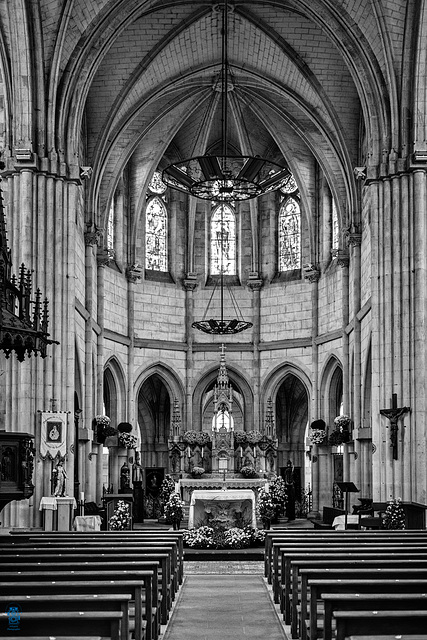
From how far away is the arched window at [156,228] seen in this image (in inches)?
1622

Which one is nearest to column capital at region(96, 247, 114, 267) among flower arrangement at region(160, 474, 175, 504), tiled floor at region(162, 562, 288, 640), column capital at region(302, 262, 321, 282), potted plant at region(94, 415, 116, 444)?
potted plant at region(94, 415, 116, 444)

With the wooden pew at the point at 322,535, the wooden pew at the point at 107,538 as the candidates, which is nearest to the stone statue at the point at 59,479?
the wooden pew at the point at 107,538

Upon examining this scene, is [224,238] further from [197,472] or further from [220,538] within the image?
[220,538]

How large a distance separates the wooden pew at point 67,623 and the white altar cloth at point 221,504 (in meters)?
19.1

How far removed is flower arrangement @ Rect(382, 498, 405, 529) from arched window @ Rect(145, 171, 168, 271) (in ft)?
66.6

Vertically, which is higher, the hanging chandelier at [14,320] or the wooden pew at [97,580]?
the hanging chandelier at [14,320]

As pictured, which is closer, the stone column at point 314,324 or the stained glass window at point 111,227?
the stained glass window at point 111,227

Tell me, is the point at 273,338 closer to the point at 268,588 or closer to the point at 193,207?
the point at 193,207

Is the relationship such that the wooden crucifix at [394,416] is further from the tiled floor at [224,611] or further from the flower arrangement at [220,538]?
the tiled floor at [224,611]

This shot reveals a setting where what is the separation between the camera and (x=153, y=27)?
32906 mm

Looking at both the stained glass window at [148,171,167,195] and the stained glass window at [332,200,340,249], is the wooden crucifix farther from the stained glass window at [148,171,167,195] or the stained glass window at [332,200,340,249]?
the stained glass window at [148,171,167,195]

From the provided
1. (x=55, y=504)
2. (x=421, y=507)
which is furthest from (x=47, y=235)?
(x=421, y=507)

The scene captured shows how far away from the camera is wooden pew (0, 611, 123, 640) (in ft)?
24.1

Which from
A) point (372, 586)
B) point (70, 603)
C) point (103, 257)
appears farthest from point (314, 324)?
point (70, 603)
